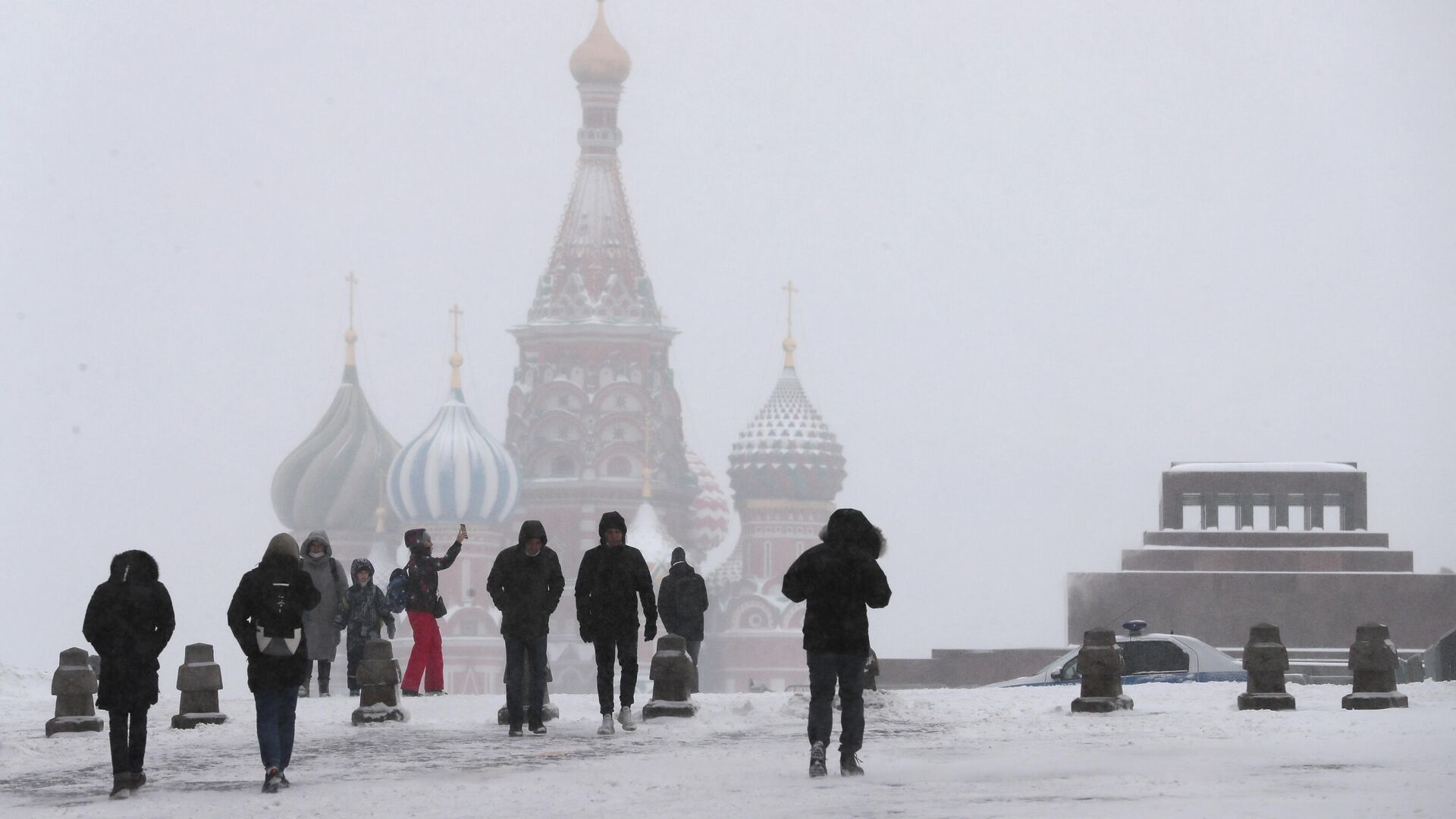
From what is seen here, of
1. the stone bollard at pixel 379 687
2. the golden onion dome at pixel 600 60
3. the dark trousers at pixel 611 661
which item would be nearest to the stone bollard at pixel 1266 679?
the dark trousers at pixel 611 661

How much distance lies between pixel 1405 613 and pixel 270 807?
28077mm

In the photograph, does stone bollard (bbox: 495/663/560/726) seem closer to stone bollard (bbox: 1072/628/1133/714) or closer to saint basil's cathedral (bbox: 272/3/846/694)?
stone bollard (bbox: 1072/628/1133/714)

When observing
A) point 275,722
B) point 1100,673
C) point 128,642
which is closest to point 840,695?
point 275,722

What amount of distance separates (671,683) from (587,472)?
3642 inches

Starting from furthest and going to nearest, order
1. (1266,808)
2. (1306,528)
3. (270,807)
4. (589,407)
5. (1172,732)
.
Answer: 1. (589,407)
2. (1306,528)
3. (1172,732)
4. (270,807)
5. (1266,808)

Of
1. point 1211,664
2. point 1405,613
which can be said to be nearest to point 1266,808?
point 1211,664

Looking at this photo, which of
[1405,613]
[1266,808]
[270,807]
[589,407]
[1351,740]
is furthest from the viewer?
[589,407]

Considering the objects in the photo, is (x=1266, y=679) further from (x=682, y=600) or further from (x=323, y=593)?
(x=323, y=593)

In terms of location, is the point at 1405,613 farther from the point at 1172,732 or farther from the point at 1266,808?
the point at 1266,808

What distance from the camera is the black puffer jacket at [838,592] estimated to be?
11.8 m

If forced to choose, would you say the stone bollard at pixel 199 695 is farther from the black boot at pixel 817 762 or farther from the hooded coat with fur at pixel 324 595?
the black boot at pixel 817 762

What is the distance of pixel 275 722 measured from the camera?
39.1ft

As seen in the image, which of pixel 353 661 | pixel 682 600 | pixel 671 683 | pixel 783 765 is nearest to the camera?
pixel 783 765

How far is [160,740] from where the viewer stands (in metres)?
15.3
